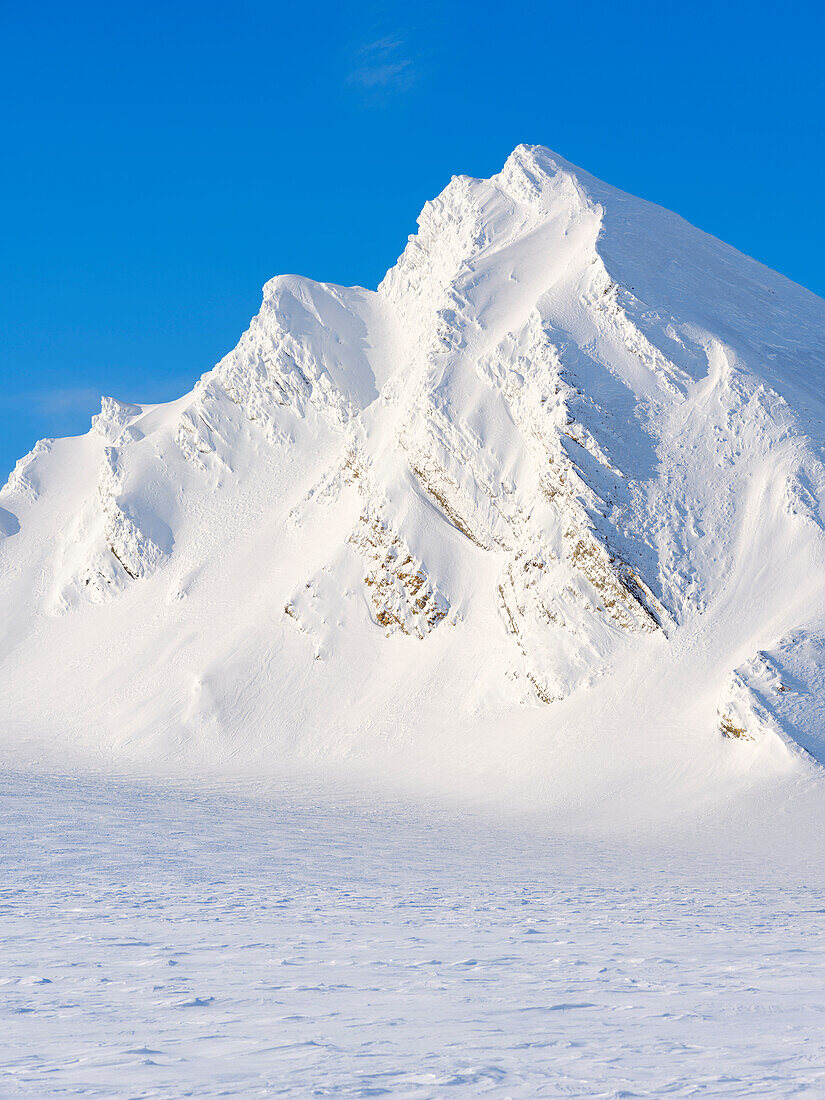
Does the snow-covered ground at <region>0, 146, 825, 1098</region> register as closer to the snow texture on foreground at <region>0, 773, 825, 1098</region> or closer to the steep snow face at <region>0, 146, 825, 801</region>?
the snow texture on foreground at <region>0, 773, 825, 1098</region>

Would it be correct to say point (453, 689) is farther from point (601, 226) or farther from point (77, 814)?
point (601, 226)

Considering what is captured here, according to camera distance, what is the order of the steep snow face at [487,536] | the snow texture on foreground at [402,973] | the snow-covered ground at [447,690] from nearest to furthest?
the snow texture on foreground at [402,973], the snow-covered ground at [447,690], the steep snow face at [487,536]

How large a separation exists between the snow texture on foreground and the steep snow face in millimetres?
13898

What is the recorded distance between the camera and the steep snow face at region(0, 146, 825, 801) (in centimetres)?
3562

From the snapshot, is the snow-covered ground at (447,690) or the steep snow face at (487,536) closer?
the snow-covered ground at (447,690)

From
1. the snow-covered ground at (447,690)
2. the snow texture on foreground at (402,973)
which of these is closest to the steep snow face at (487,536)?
the snow-covered ground at (447,690)

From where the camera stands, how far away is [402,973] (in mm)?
10164

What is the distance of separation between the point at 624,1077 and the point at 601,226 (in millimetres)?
53160

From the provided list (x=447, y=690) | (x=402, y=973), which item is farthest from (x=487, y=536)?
(x=402, y=973)

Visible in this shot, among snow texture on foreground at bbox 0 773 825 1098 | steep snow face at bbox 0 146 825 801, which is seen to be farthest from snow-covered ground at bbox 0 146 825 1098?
steep snow face at bbox 0 146 825 801

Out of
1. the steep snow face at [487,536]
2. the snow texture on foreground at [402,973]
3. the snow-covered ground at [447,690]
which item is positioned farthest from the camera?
the steep snow face at [487,536]

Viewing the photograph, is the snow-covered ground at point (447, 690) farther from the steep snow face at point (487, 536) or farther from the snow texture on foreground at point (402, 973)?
the steep snow face at point (487, 536)

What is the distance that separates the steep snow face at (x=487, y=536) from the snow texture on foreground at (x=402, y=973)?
1390 centimetres

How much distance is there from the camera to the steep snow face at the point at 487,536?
3562cm
